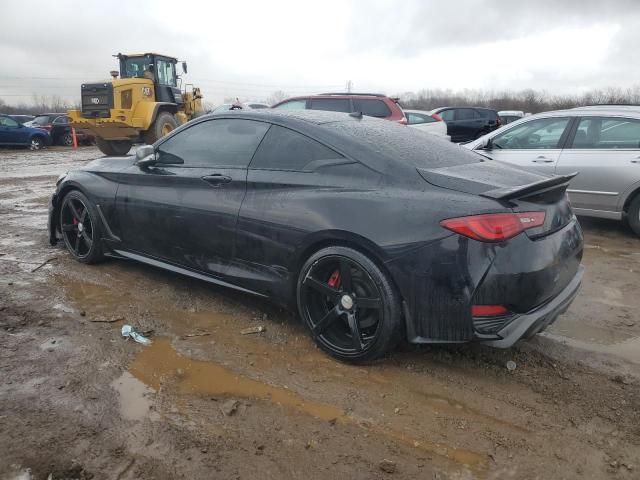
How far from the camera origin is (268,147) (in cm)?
338

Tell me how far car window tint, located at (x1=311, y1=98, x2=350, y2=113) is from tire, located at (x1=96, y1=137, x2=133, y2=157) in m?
8.42

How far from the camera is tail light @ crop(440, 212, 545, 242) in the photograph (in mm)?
2482

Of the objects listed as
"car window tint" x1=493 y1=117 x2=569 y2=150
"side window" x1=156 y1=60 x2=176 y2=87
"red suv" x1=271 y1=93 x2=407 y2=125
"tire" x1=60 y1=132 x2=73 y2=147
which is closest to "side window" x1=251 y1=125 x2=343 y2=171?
"car window tint" x1=493 y1=117 x2=569 y2=150

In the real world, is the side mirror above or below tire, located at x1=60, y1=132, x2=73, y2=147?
below

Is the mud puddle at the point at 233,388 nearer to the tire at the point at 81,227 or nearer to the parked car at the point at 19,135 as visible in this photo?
the tire at the point at 81,227

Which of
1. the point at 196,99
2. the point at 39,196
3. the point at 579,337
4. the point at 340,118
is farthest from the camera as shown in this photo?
the point at 196,99

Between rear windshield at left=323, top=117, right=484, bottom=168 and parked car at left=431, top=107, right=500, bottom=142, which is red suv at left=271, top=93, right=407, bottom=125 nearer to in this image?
rear windshield at left=323, top=117, right=484, bottom=168

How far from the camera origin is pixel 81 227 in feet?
15.1

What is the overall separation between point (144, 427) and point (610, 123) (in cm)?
602

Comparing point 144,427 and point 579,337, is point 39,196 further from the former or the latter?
point 579,337

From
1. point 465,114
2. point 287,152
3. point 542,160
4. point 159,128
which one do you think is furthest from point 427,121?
point 287,152

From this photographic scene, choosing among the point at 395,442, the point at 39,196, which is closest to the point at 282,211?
the point at 395,442

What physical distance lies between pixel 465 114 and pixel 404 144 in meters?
15.6

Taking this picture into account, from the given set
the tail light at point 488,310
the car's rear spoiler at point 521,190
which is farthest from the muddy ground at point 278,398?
the car's rear spoiler at point 521,190
